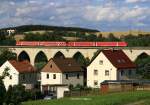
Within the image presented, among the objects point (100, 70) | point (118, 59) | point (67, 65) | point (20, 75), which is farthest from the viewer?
point (67, 65)

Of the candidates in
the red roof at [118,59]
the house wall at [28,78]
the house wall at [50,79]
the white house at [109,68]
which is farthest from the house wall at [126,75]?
the house wall at [28,78]

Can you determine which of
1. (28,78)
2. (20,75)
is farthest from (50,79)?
(20,75)

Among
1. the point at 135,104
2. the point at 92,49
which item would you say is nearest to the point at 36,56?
the point at 92,49

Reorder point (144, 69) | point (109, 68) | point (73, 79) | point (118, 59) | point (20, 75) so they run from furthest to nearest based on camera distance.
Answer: point (144, 69)
point (73, 79)
point (20, 75)
point (118, 59)
point (109, 68)

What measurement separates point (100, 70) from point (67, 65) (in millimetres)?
5335

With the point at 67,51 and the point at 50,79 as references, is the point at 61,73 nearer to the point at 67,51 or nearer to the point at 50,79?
the point at 50,79

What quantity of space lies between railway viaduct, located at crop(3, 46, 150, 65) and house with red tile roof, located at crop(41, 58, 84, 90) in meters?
27.1

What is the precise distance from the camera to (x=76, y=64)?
3258 inches

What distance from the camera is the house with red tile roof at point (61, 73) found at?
78.6 m

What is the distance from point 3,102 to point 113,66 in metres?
53.2

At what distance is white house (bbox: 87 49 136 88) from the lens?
77750mm

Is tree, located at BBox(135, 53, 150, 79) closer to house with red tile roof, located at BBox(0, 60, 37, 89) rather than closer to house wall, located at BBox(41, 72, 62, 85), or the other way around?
house wall, located at BBox(41, 72, 62, 85)

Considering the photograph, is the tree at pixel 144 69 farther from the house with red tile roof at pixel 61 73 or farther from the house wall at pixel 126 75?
the house with red tile roof at pixel 61 73

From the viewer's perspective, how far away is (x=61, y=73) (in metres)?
78.2
